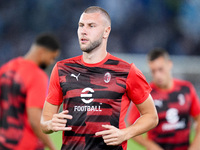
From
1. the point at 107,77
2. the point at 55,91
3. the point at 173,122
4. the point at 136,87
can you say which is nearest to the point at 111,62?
the point at 107,77

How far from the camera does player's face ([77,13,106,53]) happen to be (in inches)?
128

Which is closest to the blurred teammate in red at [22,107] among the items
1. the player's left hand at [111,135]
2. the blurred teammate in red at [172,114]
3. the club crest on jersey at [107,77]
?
the blurred teammate in red at [172,114]

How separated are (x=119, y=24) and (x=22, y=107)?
33.5 ft

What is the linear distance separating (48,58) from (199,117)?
2.42 m

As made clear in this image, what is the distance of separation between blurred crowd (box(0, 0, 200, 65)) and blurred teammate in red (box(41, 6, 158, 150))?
10.8m

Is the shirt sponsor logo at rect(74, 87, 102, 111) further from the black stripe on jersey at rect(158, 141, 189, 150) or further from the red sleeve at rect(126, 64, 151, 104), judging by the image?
the black stripe on jersey at rect(158, 141, 189, 150)

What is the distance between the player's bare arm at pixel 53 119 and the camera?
308 centimetres

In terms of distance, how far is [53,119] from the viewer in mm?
3096

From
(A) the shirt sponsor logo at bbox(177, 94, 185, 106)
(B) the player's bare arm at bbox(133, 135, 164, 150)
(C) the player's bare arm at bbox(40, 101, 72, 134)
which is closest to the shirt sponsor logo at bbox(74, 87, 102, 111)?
(C) the player's bare arm at bbox(40, 101, 72, 134)

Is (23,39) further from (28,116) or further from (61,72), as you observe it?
(61,72)

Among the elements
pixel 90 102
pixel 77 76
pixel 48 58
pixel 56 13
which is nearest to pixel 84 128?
pixel 90 102

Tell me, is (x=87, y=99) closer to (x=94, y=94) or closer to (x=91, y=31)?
(x=94, y=94)

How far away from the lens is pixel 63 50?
566 inches

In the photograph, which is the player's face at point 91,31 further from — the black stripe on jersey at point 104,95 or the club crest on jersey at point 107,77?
the black stripe on jersey at point 104,95
